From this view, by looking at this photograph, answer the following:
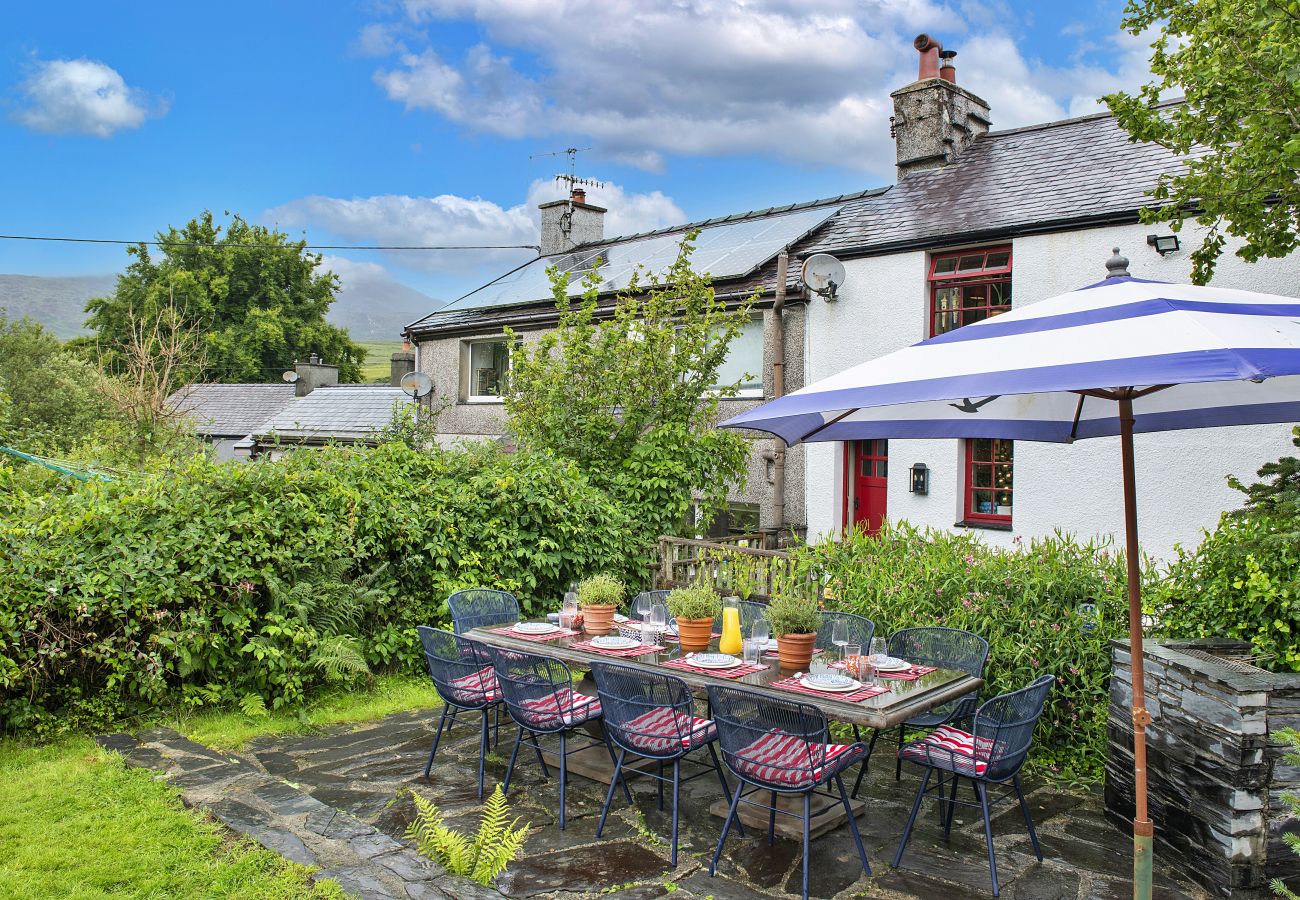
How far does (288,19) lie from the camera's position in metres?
23.4

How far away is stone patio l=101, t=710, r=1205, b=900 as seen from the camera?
4230mm

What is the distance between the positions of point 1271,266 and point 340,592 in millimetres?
10175

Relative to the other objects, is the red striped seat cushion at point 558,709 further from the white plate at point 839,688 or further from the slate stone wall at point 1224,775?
the slate stone wall at point 1224,775

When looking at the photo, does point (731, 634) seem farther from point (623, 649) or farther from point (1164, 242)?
A: point (1164, 242)

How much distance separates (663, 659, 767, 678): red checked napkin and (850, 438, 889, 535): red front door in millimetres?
8055

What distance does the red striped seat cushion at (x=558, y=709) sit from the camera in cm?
531

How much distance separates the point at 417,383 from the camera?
18.1m

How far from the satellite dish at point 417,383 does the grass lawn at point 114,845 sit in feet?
41.6

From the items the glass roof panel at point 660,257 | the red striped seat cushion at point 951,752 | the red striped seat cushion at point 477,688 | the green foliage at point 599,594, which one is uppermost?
the glass roof panel at point 660,257

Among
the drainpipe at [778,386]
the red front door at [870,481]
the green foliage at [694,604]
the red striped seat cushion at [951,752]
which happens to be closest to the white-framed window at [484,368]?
the drainpipe at [778,386]

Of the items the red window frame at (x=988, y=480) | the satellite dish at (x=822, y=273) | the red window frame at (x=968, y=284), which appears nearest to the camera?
the red window frame at (x=988, y=480)

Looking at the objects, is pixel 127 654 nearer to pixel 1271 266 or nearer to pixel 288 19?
pixel 1271 266

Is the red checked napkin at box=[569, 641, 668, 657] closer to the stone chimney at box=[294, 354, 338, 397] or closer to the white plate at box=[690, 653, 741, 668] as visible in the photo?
the white plate at box=[690, 653, 741, 668]

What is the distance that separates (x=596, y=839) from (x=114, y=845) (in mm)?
2542
